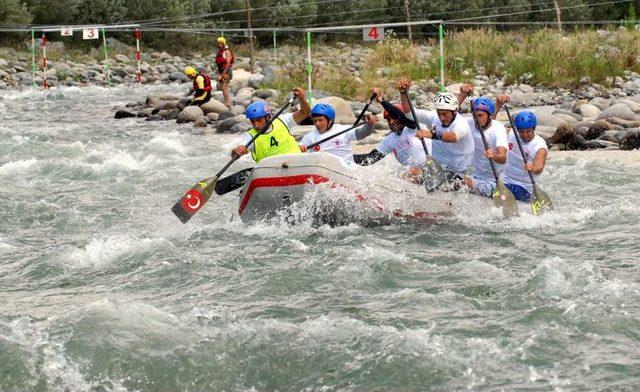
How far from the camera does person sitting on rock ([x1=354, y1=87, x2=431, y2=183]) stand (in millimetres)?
9953

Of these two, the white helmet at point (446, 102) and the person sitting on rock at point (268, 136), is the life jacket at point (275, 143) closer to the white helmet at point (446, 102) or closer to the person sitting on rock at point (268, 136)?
the person sitting on rock at point (268, 136)

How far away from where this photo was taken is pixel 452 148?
10156mm

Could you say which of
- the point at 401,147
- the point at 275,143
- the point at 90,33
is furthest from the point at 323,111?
the point at 90,33

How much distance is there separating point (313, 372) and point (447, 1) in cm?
4376

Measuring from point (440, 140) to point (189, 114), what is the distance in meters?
10.9

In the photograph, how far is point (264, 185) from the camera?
9.25 metres

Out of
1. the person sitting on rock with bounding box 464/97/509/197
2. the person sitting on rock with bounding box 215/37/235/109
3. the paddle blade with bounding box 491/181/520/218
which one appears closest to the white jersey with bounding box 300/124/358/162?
the person sitting on rock with bounding box 464/97/509/197

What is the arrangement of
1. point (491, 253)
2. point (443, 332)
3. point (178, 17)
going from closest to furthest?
point (443, 332) → point (491, 253) → point (178, 17)

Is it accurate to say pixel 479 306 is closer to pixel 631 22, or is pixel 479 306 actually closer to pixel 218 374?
pixel 218 374

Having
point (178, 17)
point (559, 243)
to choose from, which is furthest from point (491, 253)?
point (178, 17)

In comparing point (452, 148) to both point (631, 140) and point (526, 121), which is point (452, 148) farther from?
point (631, 140)

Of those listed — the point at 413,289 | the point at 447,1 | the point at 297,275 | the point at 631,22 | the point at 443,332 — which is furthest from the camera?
the point at 447,1

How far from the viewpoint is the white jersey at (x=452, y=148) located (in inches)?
395

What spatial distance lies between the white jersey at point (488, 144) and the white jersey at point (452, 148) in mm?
155
